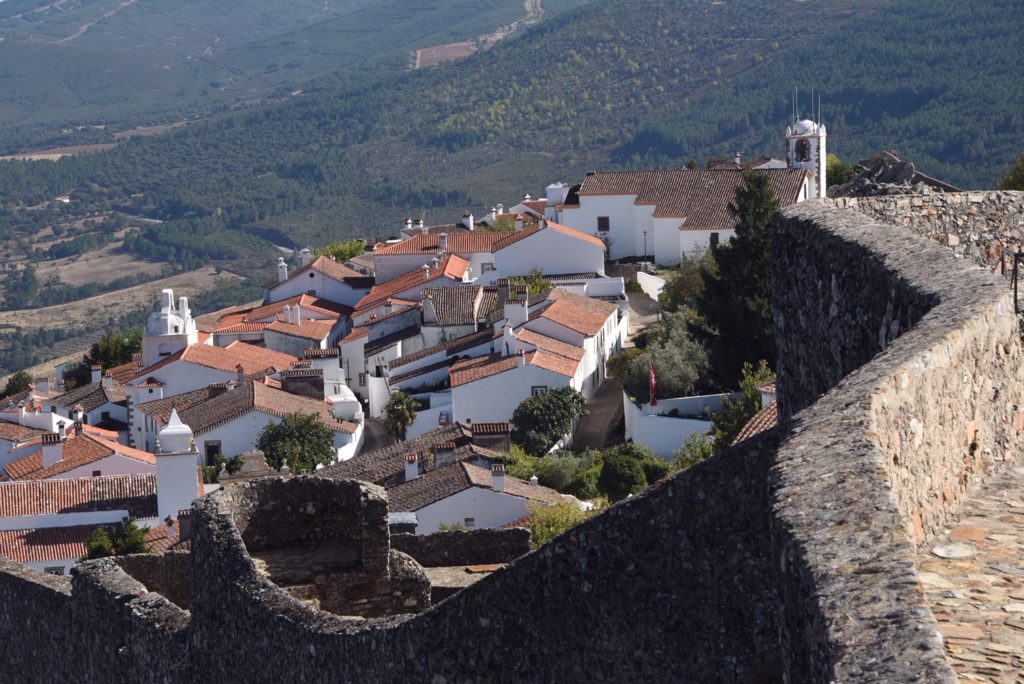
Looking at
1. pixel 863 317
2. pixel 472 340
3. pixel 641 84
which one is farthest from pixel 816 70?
pixel 863 317

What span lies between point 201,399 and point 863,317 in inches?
1543

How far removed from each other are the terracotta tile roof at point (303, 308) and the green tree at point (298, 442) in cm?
1441

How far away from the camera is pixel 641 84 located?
14425 cm

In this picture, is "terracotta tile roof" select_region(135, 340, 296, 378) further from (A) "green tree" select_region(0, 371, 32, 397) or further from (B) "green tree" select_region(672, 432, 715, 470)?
(B) "green tree" select_region(672, 432, 715, 470)

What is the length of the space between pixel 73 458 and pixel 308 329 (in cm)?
1440

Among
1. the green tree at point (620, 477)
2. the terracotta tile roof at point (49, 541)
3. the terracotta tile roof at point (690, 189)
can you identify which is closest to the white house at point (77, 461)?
the terracotta tile roof at point (49, 541)

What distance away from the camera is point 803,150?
185 feet

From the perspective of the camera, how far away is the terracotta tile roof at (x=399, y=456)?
32906 millimetres

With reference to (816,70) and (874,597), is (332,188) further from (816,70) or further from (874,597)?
(874,597)

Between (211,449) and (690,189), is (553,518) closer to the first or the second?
(211,449)

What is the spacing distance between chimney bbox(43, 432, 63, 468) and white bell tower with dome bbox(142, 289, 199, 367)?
42.9 ft

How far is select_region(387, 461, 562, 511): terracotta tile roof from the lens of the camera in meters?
28.1

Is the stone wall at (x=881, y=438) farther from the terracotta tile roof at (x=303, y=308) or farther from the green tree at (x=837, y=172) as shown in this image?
the green tree at (x=837, y=172)

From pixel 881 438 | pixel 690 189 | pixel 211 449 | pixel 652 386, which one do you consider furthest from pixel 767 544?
pixel 690 189
